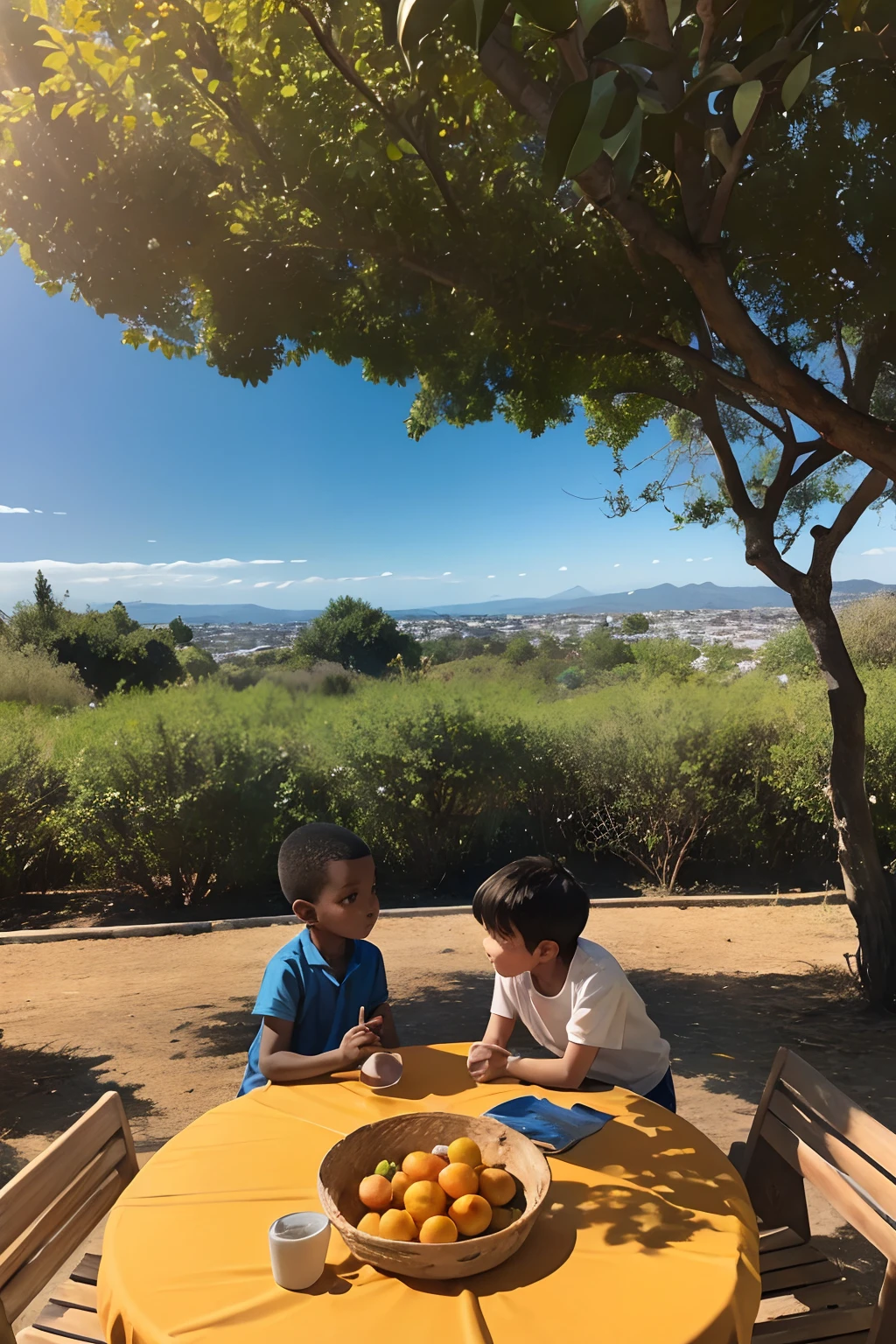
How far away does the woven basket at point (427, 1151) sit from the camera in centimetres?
107

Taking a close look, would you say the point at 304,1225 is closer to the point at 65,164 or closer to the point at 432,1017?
the point at 432,1017

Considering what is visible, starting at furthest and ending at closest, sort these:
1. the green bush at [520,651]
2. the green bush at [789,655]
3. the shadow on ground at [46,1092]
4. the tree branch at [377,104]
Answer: the green bush at [789,655] < the green bush at [520,651] < the shadow on ground at [46,1092] < the tree branch at [377,104]

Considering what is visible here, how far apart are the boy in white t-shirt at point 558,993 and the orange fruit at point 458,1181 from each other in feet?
1.64

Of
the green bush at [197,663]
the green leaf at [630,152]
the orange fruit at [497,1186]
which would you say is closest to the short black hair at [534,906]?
the orange fruit at [497,1186]

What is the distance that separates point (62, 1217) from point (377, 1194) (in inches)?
22.0

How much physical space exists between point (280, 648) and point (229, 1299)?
850 centimetres

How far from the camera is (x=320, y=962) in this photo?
1.93 m

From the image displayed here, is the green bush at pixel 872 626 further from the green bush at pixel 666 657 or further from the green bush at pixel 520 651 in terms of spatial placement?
the green bush at pixel 520 651

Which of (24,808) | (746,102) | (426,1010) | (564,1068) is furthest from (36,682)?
(746,102)

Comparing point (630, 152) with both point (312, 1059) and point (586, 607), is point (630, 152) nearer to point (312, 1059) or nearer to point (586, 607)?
point (312, 1059)

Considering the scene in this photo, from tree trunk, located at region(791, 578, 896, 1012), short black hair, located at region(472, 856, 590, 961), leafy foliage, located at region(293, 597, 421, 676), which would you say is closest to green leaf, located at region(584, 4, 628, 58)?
short black hair, located at region(472, 856, 590, 961)

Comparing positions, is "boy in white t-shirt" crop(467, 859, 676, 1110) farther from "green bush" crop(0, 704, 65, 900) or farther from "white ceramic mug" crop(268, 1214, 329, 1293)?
"green bush" crop(0, 704, 65, 900)

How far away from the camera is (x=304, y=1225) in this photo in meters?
1.15

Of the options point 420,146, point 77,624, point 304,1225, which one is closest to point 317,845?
point 304,1225
